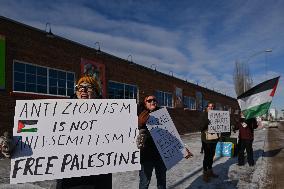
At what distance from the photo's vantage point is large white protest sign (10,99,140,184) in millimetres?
3039

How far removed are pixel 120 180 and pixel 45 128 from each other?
16.2 ft

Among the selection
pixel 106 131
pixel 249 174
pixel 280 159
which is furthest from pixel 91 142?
pixel 280 159

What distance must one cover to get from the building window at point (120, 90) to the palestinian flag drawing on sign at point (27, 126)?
54.4 feet

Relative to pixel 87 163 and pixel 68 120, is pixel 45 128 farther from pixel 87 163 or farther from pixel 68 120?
pixel 87 163

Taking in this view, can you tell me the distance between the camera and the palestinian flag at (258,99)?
10156mm

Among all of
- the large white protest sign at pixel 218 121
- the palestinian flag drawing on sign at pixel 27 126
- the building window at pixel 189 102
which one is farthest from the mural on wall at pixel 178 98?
the palestinian flag drawing on sign at pixel 27 126

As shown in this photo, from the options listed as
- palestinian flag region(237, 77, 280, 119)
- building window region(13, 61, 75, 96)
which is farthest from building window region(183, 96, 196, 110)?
palestinian flag region(237, 77, 280, 119)

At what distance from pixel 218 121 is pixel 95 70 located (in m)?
11.1

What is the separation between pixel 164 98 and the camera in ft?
95.5

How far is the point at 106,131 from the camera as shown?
3402 millimetres

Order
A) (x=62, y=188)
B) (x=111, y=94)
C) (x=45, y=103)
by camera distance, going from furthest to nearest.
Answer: (x=111, y=94)
(x=45, y=103)
(x=62, y=188)

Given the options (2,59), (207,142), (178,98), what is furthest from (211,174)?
(178,98)

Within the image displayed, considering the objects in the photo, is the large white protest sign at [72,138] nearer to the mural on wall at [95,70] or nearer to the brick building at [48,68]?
the brick building at [48,68]

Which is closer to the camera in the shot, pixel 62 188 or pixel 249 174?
pixel 62 188
